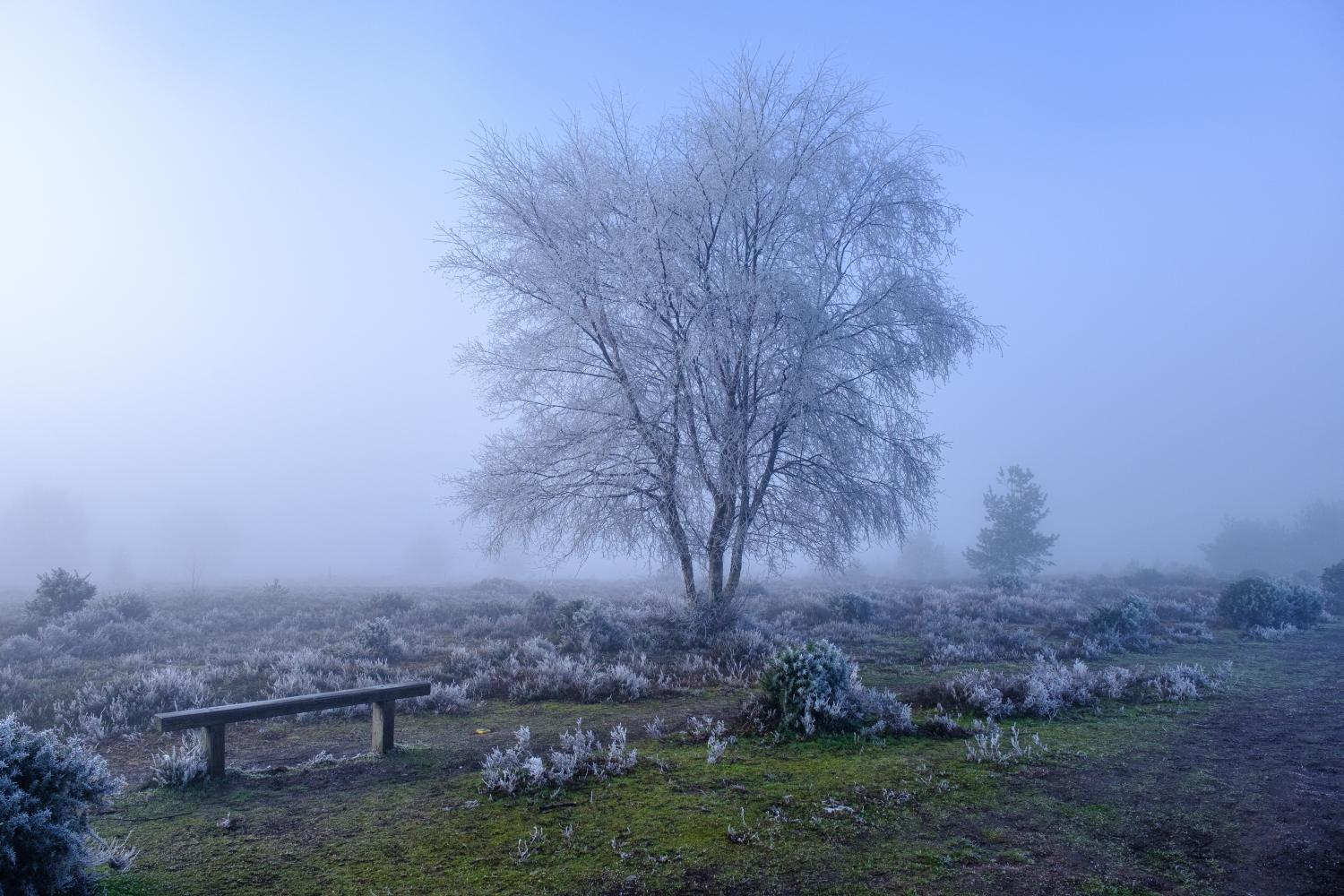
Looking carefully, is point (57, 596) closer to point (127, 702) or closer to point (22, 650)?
point (22, 650)

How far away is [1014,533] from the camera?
4591cm

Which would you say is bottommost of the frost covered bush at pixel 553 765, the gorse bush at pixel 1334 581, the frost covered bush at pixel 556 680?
the gorse bush at pixel 1334 581

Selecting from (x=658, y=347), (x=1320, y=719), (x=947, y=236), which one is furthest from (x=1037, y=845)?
(x=947, y=236)

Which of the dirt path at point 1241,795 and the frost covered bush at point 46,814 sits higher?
the frost covered bush at point 46,814

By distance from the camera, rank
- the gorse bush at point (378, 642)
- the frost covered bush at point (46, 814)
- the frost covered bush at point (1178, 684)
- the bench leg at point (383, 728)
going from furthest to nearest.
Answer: the gorse bush at point (378, 642) → the frost covered bush at point (1178, 684) → the bench leg at point (383, 728) → the frost covered bush at point (46, 814)

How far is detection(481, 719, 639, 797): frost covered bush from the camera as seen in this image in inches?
224

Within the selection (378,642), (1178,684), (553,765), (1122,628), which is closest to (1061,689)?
(1178,684)

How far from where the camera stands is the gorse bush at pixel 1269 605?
54.6 ft

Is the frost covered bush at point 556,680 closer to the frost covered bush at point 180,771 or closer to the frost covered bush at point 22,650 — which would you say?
the frost covered bush at point 180,771

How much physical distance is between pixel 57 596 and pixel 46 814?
52.9ft

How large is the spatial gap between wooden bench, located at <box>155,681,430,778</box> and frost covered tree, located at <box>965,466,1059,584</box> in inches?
1721

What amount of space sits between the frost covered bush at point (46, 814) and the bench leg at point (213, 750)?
180cm

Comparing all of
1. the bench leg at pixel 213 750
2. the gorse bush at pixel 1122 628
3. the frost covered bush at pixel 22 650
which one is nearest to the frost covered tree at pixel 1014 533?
the gorse bush at pixel 1122 628

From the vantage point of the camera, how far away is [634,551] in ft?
47.4
